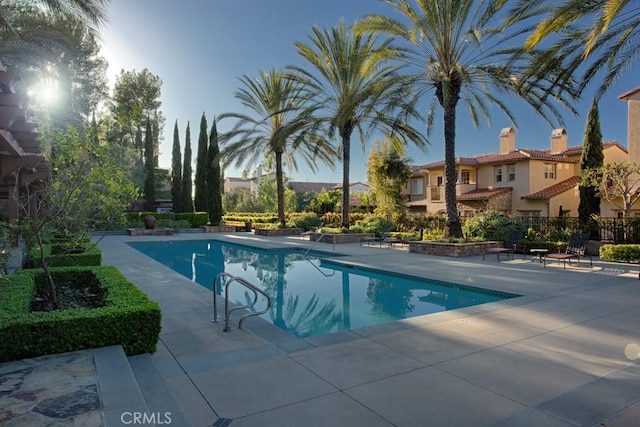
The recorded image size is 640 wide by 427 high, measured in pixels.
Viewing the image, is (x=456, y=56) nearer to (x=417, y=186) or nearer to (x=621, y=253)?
(x=621, y=253)

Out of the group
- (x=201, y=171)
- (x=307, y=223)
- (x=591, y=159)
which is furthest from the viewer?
(x=201, y=171)

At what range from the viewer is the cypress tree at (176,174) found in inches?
1462

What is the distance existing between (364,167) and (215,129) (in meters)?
12.6

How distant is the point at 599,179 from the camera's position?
18.7 meters

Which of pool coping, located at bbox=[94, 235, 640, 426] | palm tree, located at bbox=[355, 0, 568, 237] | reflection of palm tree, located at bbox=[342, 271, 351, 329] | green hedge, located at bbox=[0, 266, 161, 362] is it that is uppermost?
palm tree, located at bbox=[355, 0, 568, 237]

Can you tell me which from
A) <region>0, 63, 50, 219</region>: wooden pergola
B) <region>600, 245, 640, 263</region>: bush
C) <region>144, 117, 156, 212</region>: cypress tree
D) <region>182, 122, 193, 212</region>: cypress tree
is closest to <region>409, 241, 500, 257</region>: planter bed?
<region>600, 245, 640, 263</region>: bush

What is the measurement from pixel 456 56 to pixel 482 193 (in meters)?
19.2

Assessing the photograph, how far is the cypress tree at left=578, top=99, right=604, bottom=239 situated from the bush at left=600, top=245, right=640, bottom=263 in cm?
576

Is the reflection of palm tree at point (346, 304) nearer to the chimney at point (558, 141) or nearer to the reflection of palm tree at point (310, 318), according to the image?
the reflection of palm tree at point (310, 318)

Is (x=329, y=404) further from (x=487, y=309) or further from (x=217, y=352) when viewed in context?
(x=487, y=309)

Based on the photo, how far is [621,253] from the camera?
529 inches

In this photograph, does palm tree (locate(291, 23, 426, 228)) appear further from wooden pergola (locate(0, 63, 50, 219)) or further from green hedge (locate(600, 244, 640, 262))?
wooden pergola (locate(0, 63, 50, 219))

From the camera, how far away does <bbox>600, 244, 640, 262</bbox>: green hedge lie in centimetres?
1309

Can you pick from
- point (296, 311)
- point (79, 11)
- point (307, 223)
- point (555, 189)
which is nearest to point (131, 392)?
point (296, 311)
